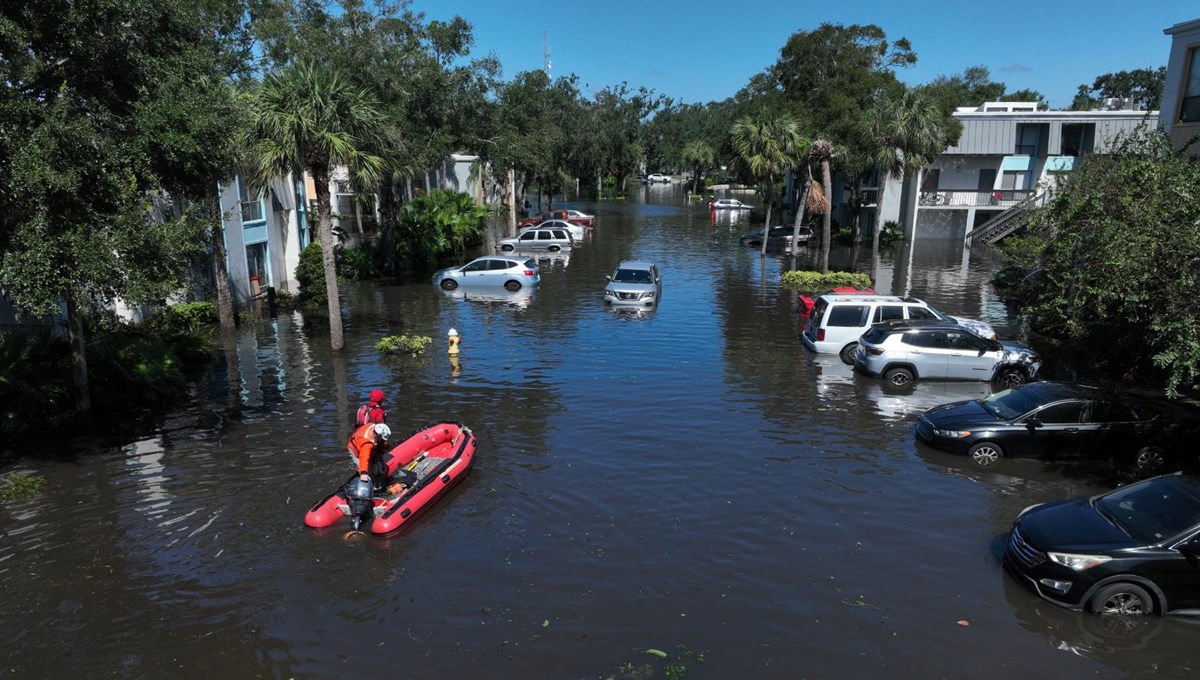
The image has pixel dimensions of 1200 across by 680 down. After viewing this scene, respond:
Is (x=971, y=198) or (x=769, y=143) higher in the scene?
(x=769, y=143)

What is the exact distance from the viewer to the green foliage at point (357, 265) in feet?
115

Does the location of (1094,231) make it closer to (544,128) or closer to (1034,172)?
(1034,172)

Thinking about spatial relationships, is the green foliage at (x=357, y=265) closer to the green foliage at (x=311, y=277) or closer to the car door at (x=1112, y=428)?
the green foliage at (x=311, y=277)

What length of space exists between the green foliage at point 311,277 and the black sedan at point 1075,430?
23242 mm

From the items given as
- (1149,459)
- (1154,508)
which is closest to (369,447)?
(1154,508)

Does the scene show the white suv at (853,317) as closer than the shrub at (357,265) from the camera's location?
Yes

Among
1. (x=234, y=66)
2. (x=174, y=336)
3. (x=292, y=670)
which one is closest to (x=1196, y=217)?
(x=292, y=670)

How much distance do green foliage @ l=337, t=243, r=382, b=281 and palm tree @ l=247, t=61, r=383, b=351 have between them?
52.1 ft

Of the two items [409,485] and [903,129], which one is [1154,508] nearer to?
[409,485]

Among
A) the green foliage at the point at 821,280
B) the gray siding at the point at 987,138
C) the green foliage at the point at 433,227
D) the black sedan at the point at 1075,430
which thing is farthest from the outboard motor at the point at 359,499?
the gray siding at the point at 987,138

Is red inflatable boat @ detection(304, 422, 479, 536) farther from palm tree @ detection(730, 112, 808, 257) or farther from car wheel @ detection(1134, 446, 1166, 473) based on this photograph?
palm tree @ detection(730, 112, 808, 257)

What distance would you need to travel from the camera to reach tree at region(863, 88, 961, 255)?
36125 mm

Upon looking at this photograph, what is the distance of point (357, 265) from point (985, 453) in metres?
29.0

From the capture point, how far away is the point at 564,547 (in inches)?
400
